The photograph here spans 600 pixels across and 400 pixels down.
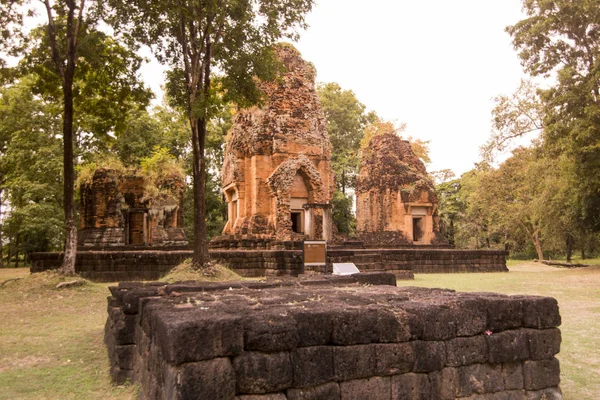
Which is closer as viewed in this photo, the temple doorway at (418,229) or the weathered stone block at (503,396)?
the weathered stone block at (503,396)

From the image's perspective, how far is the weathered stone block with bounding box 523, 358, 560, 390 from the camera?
4156 millimetres

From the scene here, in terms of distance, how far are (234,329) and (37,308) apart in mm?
8719

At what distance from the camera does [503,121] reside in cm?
2773

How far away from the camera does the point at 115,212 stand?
22234 mm

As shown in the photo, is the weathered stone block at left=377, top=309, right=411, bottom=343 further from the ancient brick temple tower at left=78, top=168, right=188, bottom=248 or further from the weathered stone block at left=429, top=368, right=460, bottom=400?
the ancient brick temple tower at left=78, top=168, right=188, bottom=248

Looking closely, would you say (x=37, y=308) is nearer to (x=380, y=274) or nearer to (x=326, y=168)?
(x=380, y=274)

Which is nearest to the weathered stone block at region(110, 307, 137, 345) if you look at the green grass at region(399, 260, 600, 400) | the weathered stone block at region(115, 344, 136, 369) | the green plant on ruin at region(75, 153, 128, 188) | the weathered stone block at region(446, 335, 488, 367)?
the weathered stone block at region(115, 344, 136, 369)

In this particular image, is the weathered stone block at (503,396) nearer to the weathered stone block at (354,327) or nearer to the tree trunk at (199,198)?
the weathered stone block at (354,327)

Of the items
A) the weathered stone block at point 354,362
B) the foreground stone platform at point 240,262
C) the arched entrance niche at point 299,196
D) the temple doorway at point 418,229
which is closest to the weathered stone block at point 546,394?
the weathered stone block at point 354,362

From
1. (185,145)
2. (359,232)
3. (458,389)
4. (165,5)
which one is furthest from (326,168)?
(458,389)

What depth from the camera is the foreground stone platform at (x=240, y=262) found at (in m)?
14.8

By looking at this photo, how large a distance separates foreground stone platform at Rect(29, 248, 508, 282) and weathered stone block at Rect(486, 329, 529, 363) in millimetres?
9416

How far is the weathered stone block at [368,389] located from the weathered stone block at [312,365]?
0.51ft

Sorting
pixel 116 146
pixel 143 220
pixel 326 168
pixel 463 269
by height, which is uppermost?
pixel 116 146
